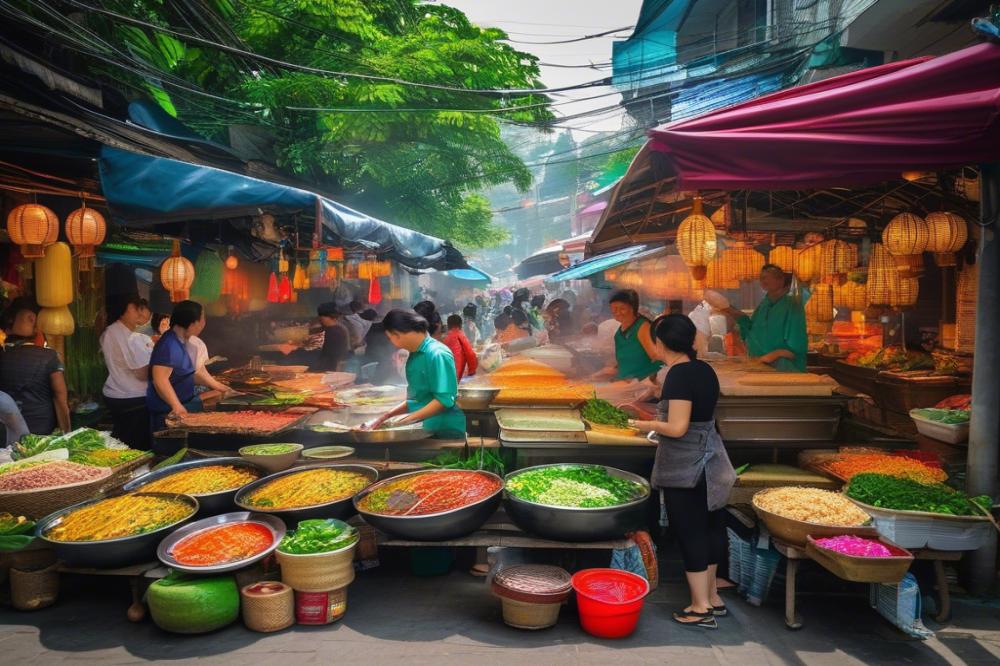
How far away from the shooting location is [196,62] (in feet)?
45.8

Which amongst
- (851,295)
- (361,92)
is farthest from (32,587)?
(361,92)

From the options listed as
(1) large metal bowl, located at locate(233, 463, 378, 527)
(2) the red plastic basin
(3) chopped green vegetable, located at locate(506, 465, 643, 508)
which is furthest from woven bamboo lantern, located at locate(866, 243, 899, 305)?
(1) large metal bowl, located at locate(233, 463, 378, 527)

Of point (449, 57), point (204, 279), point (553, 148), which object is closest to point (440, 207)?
point (449, 57)

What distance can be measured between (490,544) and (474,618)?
56 centimetres

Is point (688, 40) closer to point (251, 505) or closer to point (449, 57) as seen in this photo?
point (449, 57)

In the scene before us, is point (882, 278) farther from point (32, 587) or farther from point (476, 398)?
point (32, 587)

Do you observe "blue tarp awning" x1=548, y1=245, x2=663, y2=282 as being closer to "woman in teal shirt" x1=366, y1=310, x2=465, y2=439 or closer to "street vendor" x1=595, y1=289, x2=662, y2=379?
"street vendor" x1=595, y1=289, x2=662, y2=379

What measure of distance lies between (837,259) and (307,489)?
7.28 m

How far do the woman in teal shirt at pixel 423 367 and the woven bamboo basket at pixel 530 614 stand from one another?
1.87 m

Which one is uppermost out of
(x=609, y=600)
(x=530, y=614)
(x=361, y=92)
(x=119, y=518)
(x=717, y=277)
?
(x=361, y=92)

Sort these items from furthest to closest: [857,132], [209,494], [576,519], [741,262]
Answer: [741,262], [209,494], [576,519], [857,132]

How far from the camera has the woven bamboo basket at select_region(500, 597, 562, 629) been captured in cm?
434

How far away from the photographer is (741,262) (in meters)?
9.29

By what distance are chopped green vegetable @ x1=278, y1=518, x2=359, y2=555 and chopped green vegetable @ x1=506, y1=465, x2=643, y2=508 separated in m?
1.34
